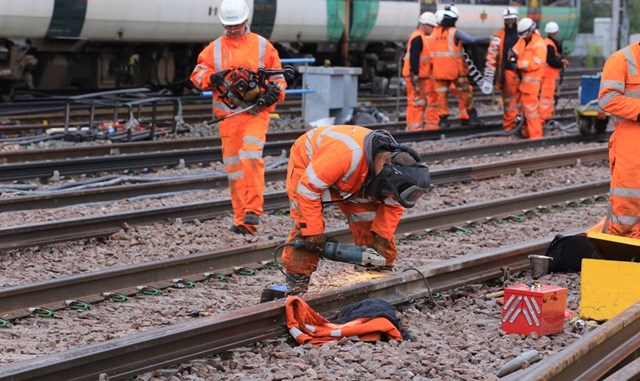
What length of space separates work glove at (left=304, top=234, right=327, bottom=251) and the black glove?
3053mm

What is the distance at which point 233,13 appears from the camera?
952 centimetres

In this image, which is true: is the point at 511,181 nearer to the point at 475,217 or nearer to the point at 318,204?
the point at 475,217

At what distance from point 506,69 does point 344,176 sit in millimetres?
12030

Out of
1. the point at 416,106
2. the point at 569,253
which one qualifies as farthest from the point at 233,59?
the point at 416,106

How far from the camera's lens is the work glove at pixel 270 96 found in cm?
951

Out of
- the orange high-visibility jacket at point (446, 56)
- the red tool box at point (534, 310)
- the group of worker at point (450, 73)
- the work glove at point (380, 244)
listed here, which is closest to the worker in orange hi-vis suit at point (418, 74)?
the group of worker at point (450, 73)

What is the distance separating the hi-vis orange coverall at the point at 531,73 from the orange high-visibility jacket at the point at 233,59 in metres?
8.39

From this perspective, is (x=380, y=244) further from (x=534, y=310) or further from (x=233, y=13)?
(x=233, y=13)

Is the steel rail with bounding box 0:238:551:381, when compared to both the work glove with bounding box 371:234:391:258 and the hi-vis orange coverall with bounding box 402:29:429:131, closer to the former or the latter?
the work glove with bounding box 371:234:391:258

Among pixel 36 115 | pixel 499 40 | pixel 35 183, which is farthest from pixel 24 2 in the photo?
pixel 499 40

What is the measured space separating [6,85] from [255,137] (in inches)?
401

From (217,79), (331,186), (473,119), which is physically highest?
(217,79)

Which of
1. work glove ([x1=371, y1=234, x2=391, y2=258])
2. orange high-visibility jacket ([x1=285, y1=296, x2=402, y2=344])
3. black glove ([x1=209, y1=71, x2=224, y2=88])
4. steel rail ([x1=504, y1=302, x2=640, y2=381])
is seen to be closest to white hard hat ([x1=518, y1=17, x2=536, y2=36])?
black glove ([x1=209, y1=71, x2=224, y2=88])

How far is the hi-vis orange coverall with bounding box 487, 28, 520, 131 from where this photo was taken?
18.2 meters
